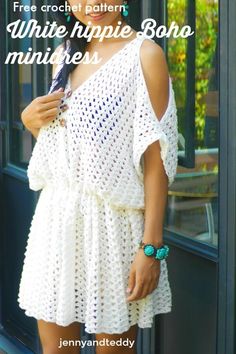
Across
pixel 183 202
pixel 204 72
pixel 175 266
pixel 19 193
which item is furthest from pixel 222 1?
pixel 19 193

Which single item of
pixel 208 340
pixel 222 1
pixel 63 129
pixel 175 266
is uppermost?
pixel 222 1

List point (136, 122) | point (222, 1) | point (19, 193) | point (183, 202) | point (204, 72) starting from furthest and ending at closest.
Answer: point (19, 193), point (183, 202), point (204, 72), point (222, 1), point (136, 122)

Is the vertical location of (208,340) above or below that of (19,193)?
below

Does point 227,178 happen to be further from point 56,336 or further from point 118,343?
point 56,336

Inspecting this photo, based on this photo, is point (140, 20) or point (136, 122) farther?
point (140, 20)

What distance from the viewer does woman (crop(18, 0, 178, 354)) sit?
2.43m

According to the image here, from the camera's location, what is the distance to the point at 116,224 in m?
2.46

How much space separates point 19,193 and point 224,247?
1871 mm

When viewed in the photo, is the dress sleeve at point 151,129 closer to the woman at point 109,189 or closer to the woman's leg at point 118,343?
the woman at point 109,189

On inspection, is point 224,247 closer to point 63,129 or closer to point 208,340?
point 208,340

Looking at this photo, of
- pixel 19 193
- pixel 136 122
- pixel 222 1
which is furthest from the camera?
pixel 19 193

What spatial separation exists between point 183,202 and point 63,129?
2.57 ft

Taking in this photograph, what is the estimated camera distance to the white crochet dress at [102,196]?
2441mm

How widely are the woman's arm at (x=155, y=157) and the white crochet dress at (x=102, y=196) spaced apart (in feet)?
0.07
